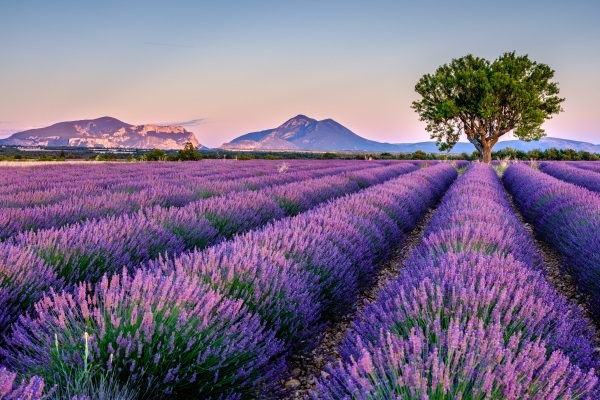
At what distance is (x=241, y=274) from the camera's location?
2359mm

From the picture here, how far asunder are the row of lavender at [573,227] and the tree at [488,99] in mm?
19479

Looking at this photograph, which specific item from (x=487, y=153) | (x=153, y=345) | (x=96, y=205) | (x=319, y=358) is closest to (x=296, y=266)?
(x=319, y=358)

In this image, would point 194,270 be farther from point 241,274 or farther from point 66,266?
point 66,266

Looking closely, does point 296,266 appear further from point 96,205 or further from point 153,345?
point 96,205

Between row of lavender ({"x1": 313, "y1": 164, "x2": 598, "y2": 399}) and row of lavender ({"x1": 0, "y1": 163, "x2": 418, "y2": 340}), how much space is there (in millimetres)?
1621

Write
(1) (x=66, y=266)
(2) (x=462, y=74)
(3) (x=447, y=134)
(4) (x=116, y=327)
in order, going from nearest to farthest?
(4) (x=116, y=327)
(1) (x=66, y=266)
(2) (x=462, y=74)
(3) (x=447, y=134)

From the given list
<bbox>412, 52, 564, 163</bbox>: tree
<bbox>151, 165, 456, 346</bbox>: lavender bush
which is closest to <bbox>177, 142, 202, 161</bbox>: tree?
<bbox>412, 52, 564, 163</bbox>: tree

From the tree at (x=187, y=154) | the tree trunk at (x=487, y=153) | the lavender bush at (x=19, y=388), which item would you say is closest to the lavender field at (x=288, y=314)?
the lavender bush at (x=19, y=388)

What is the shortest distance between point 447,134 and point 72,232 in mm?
28790

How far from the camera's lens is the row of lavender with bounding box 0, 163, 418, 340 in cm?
239

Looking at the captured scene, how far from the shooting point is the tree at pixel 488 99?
83.8ft

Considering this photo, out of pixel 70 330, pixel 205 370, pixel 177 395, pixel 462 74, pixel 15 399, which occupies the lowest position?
pixel 177 395

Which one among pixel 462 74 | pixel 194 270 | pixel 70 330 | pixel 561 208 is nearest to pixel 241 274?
pixel 194 270

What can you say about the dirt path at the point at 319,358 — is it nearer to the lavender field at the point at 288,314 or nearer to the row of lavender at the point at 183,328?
the lavender field at the point at 288,314
